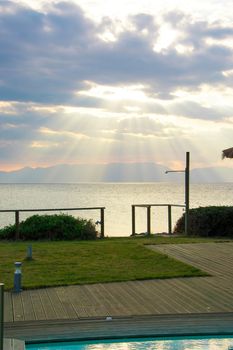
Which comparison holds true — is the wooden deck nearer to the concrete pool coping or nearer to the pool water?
the concrete pool coping

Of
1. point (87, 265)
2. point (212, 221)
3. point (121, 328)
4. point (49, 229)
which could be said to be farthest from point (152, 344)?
point (212, 221)

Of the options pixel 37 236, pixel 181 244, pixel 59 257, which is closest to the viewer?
pixel 59 257

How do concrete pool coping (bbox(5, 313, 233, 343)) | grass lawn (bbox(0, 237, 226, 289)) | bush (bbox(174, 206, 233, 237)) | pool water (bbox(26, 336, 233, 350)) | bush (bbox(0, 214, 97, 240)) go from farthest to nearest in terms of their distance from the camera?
bush (bbox(174, 206, 233, 237))
bush (bbox(0, 214, 97, 240))
grass lawn (bbox(0, 237, 226, 289))
concrete pool coping (bbox(5, 313, 233, 343))
pool water (bbox(26, 336, 233, 350))

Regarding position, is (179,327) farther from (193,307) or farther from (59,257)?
(59,257)

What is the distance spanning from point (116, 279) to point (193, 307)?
198 cm

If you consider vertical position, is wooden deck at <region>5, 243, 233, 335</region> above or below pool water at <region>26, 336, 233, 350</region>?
above

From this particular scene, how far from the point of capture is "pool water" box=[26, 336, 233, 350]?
5.51 m

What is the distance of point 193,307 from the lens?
6.83 metres

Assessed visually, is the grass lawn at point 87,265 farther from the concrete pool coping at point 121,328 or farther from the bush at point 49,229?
the bush at point 49,229

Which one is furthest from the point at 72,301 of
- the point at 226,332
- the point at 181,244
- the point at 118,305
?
the point at 181,244

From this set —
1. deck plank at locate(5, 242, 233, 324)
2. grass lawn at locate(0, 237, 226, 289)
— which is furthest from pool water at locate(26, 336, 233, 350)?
grass lawn at locate(0, 237, 226, 289)

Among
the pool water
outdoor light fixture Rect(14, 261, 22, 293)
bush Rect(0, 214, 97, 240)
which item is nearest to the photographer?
the pool water

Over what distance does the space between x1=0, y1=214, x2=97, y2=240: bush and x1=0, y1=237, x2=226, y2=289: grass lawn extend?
2.35 m

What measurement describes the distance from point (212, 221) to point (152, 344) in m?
11.1
